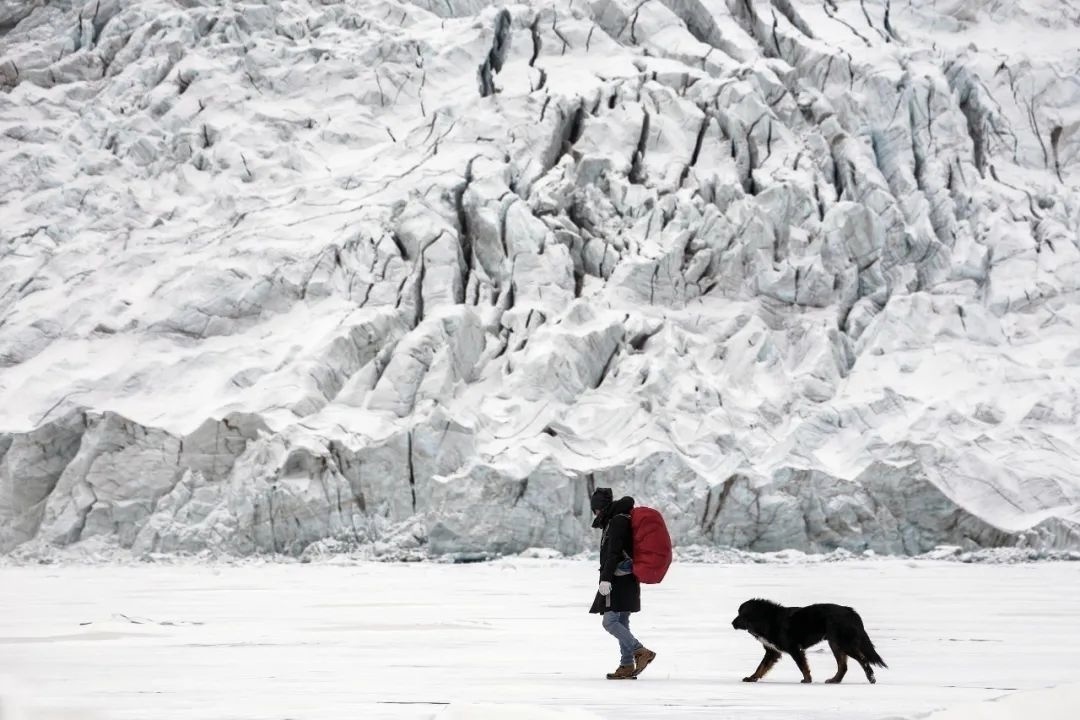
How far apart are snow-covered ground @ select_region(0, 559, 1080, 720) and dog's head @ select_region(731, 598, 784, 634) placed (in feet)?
0.96

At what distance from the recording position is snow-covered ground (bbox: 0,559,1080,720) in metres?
4.37

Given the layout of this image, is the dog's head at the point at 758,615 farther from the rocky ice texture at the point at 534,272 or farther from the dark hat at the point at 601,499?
the rocky ice texture at the point at 534,272

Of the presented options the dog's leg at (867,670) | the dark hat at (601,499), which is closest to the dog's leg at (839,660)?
the dog's leg at (867,670)

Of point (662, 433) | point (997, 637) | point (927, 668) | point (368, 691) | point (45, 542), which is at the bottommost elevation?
point (45, 542)

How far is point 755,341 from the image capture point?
23469 mm

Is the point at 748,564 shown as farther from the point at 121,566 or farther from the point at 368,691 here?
the point at 368,691

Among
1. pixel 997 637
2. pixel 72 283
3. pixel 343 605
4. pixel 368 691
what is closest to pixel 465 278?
pixel 72 283

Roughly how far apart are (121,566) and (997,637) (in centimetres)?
1552

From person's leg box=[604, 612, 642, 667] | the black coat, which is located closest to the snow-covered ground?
person's leg box=[604, 612, 642, 667]

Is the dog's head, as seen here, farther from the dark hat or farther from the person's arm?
the dark hat

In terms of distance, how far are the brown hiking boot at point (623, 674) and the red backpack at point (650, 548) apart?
1.46 feet

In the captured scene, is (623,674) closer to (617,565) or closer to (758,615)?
(617,565)

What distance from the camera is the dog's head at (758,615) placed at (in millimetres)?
5836

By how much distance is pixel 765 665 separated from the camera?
5.70 meters
